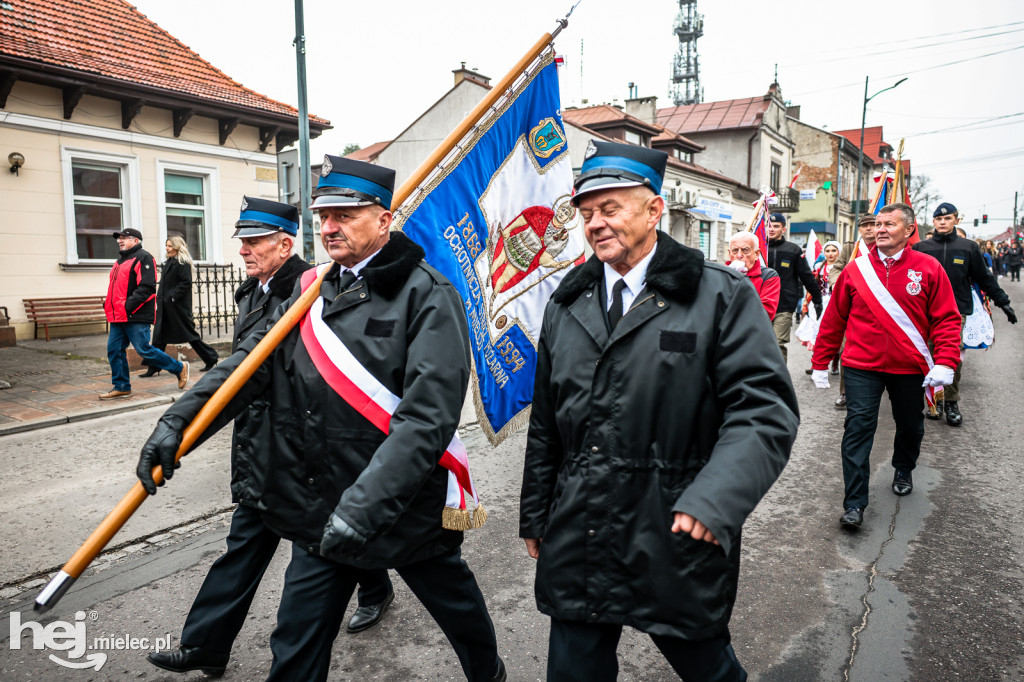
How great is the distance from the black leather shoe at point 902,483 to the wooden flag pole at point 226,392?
386 cm

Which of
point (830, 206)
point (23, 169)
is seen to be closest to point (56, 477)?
point (23, 169)

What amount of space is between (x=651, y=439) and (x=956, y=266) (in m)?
7.09

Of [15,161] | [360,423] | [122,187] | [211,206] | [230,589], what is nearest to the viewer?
[360,423]

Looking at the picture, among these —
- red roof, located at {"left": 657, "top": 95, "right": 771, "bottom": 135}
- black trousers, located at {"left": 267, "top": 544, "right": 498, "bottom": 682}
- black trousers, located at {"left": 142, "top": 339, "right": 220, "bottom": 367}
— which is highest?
red roof, located at {"left": 657, "top": 95, "right": 771, "bottom": 135}

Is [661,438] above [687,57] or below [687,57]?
below

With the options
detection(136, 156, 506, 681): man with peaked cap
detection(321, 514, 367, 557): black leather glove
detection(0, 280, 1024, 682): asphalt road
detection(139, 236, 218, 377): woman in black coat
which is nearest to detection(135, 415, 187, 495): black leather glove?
detection(136, 156, 506, 681): man with peaked cap

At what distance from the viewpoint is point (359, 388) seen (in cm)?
240

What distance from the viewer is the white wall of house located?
12398 millimetres

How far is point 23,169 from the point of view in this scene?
12.4m

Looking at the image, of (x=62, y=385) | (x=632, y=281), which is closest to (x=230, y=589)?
(x=632, y=281)

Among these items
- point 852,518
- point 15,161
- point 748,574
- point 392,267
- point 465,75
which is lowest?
point 748,574

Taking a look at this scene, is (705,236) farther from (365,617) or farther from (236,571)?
(236,571)

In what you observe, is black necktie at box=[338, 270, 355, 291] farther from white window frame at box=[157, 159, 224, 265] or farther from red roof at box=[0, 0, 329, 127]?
white window frame at box=[157, 159, 224, 265]

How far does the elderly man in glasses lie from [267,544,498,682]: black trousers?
12.9 ft
